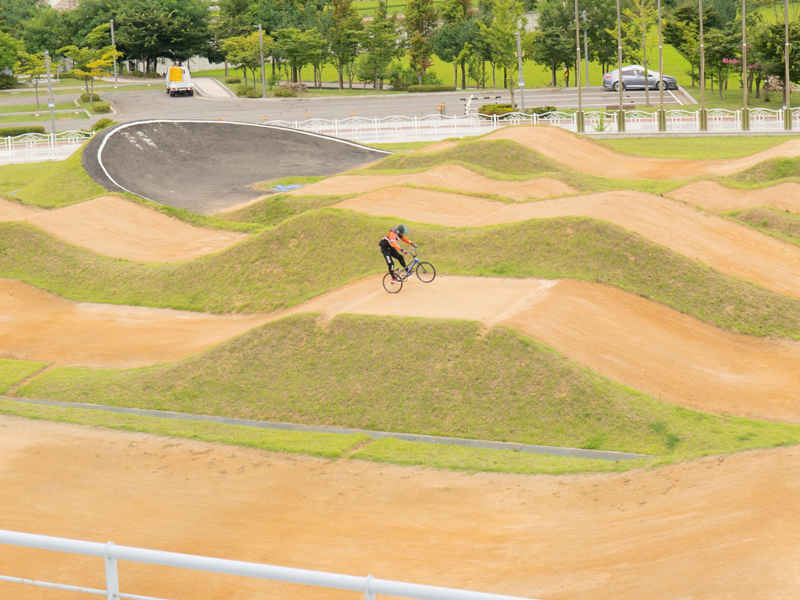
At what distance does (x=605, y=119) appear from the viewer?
6062 cm

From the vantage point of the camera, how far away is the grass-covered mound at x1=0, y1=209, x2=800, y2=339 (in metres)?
22.1

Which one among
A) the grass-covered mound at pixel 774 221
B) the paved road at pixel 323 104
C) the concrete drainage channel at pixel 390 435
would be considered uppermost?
the paved road at pixel 323 104

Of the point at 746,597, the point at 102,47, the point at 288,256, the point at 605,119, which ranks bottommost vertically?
the point at 746,597

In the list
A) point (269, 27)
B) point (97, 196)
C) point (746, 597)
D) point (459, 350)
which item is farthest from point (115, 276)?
point (269, 27)

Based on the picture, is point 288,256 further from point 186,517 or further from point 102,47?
point 102,47

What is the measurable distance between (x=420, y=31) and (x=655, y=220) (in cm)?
7138

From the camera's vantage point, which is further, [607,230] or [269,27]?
[269,27]

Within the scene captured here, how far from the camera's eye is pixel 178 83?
3359 inches

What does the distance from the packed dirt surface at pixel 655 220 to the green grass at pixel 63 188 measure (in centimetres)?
1625

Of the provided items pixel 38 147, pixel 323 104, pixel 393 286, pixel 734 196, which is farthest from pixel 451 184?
pixel 323 104

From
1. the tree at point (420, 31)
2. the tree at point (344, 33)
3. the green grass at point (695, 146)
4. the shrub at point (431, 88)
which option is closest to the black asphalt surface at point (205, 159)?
the green grass at point (695, 146)

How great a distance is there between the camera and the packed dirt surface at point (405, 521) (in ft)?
32.6

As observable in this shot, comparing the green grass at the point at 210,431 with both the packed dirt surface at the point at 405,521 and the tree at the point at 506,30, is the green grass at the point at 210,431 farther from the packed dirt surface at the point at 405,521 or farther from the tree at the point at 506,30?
the tree at the point at 506,30

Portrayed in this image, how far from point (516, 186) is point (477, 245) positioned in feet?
37.1
